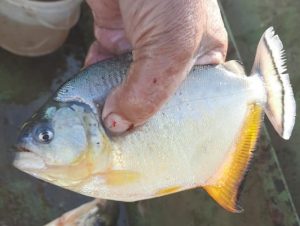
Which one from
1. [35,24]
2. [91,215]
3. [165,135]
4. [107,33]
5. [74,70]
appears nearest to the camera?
[165,135]

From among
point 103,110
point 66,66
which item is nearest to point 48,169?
point 103,110

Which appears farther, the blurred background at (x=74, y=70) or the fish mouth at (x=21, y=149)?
the blurred background at (x=74, y=70)

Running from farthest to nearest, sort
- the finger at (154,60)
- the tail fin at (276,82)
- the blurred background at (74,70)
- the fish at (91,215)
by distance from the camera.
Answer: the fish at (91,215) < the blurred background at (74,70) < the tail fin at (276,82) < the finger at (154,60)

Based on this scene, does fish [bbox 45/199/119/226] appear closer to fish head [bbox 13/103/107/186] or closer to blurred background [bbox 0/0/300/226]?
blurred background [bbox 0/0/300/226]

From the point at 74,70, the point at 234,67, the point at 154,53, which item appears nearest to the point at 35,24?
the point at 74,70

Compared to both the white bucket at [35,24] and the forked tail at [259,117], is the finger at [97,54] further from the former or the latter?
the white bucket at [35,24]

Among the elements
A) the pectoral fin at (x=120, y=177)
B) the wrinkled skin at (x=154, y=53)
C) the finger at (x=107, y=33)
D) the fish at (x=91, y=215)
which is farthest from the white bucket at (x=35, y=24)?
the pectoral fin at (x=120, y=177)

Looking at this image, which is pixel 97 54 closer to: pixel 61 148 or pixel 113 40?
pixel 113 40
